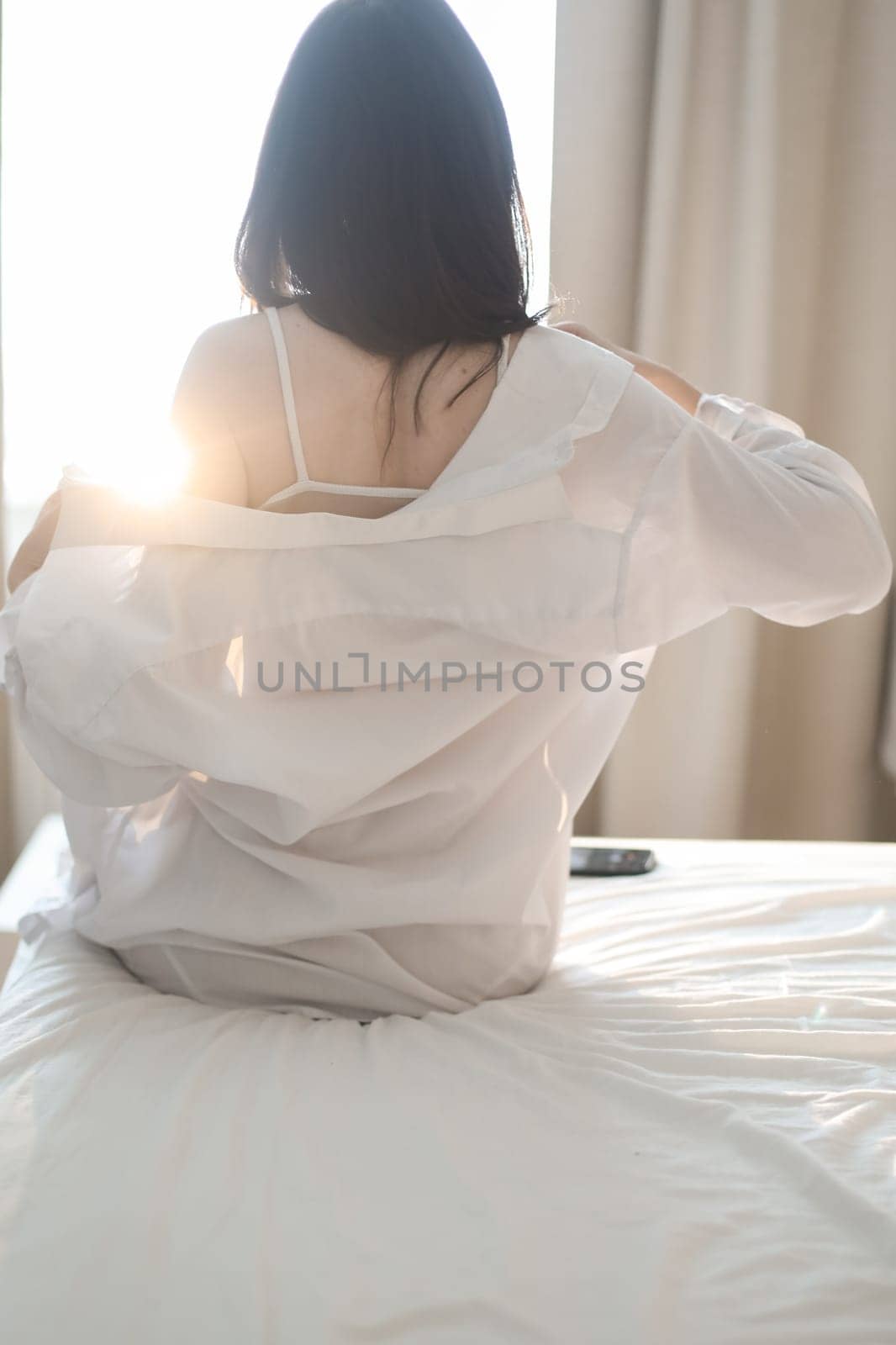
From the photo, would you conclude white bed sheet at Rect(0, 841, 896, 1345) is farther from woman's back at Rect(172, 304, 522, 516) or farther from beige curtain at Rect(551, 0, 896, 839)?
beige curtain at Rect(551, 0, 896, 839)

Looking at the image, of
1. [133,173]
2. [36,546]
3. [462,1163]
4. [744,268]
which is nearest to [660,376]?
[36,546]

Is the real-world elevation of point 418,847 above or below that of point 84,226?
below

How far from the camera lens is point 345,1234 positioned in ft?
2.24

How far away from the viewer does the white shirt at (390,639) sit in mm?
941

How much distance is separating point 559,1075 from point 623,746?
1.61 meters

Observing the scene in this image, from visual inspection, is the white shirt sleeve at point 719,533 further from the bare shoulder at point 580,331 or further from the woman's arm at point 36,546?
the woman's arm at point 36,546

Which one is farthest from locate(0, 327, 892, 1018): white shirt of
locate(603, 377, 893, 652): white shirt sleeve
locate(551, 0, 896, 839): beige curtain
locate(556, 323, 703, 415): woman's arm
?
locate(551, 0, 896, 839): beige curtain

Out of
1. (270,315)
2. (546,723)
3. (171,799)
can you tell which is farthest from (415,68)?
(171,799)

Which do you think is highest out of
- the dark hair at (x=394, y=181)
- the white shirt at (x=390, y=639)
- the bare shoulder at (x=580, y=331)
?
the dark hair at (x=394, y=181)

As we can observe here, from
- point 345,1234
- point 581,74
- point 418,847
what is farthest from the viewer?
point 581,74

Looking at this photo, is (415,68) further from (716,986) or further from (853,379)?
(853,379)

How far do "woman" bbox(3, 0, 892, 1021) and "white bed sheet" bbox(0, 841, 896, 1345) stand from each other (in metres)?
0.13

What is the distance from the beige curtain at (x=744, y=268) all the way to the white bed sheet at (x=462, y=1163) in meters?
1.33

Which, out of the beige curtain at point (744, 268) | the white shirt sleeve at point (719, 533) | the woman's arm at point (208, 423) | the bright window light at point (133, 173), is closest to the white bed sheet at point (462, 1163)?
the white shirt sleeve at point (719, 533)
